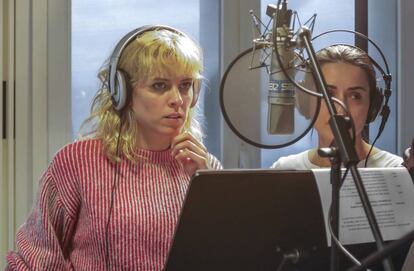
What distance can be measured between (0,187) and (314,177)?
4.05 ft

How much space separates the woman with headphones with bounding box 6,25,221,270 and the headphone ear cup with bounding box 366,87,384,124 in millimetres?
334

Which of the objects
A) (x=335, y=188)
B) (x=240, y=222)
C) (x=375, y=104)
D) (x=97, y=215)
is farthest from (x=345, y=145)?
(x=97, y=215)

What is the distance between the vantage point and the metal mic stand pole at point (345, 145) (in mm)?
635

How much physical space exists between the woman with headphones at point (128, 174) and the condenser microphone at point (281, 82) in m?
0.29

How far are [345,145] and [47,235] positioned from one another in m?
0.66

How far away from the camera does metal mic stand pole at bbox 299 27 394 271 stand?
0.64 meters

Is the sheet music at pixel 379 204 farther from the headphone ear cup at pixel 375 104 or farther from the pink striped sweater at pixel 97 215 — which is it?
the pink striped sweater at pixel 97 215

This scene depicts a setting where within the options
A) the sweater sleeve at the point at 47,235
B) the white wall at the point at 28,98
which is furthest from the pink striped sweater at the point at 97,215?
the white wall at the point at 28,98

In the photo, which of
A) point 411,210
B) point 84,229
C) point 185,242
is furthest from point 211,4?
point 185,242

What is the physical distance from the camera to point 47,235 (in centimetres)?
108

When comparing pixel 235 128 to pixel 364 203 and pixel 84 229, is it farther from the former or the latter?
pixel 84 229

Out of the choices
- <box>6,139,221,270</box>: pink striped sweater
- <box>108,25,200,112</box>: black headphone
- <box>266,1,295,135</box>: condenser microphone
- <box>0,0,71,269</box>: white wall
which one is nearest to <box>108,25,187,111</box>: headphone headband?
<box>108,25,200,112</box>: black headphone

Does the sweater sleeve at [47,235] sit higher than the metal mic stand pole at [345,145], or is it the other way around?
the metal mic stand pole at [345,145]

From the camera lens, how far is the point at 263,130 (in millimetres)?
878
